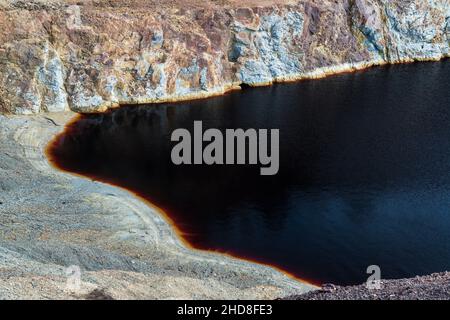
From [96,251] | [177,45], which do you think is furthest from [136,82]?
[96,251]

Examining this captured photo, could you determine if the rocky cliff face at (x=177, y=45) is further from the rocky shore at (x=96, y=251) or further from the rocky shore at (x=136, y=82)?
the rocky shore at (x=96, y=251)

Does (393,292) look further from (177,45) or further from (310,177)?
(177,45)

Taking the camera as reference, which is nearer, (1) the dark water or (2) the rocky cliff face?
(1) the dark water

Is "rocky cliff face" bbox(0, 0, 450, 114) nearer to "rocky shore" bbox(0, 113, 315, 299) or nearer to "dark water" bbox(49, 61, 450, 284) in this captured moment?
"dark water" bbox(49, 61, 450, 284)

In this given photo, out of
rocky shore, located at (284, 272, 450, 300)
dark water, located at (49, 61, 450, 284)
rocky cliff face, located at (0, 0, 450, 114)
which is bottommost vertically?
rocky shore, located at (284, 272, 450, 300)

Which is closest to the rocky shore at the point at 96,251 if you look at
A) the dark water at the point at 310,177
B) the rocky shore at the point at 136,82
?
Answer: the rocky shore at the point at 136,82

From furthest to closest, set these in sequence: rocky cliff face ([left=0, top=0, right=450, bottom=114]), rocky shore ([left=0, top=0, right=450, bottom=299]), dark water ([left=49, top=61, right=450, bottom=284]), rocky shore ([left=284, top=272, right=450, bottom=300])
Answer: rocky cliff face ([left=0, top=0, right=450, bottom=114]) → dark water ([left=49, top=61, right=450, bottom=284]) → rocky shore ([left=0, top=0, right=450, bottom=299]) → rocky shore ([left=284, top=272, right=450, bottom=300])

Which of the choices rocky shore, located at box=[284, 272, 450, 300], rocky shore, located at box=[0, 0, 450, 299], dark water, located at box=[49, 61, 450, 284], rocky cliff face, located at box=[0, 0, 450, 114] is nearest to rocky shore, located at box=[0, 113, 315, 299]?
rocky shore, located at box=[0, 0, 450, 299]
